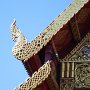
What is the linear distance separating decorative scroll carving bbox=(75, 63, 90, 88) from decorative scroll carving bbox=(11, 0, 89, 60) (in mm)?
736

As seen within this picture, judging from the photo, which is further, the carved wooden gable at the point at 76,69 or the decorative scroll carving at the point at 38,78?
the carved wooden gable at the point at 76,69

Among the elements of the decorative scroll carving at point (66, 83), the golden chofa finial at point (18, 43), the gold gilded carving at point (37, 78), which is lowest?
the decorative scroll carving at point (66, 83)

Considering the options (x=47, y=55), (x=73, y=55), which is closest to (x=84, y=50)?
(x=73, y=55)

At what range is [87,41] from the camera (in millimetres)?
8930

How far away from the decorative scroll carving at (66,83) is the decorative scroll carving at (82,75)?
78mm

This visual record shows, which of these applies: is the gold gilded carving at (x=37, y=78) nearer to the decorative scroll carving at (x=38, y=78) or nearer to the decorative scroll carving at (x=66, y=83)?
the decorative scroll carving at (x=38, y=78)

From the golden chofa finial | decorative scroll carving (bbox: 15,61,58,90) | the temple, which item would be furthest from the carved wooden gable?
the golden chofa finial

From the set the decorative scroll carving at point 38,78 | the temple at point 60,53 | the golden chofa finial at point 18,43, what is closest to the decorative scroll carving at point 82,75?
the temple at point 60,53

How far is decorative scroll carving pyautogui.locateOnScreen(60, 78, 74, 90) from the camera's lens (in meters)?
8.38

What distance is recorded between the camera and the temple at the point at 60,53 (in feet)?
26.3

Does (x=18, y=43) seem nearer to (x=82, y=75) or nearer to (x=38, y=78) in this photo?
(x=38, y=78)

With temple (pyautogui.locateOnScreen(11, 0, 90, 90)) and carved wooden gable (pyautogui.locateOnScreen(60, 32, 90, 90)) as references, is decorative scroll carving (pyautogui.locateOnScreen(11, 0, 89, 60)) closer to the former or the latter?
temple (pyautogui.locateOnScreen(11, 0, 90, 90))

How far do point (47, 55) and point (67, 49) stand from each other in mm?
749

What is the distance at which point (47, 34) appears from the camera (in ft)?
27.1
